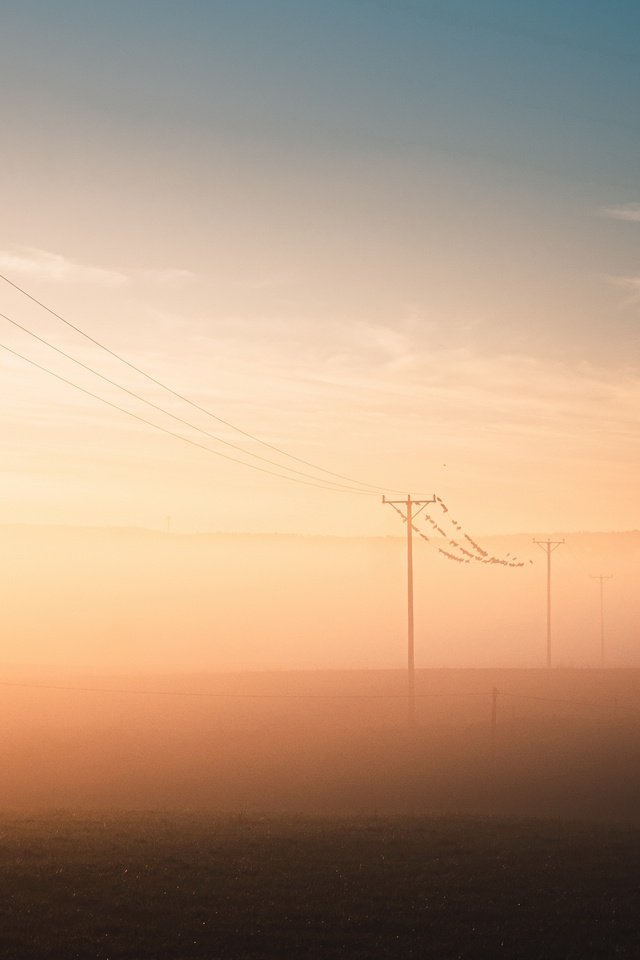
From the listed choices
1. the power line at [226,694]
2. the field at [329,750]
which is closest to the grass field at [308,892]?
the field at [329,750]

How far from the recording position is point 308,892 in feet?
76.5

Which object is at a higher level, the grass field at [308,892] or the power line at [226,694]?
the grass field at [308,892]

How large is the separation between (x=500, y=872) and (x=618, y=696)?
6774cm

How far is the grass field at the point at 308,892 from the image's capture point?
19.6m

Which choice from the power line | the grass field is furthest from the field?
the grass field

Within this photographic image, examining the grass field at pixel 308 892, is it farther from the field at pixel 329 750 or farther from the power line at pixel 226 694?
the power line at pixel 226 694

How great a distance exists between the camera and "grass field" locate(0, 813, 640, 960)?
19.6m

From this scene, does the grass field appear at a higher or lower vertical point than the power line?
higher

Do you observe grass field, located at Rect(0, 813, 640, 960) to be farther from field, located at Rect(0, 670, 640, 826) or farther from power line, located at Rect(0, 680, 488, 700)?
power line, located at Rect(0, 680, 488, 700)

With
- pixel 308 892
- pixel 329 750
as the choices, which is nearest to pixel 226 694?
pixel 329 750

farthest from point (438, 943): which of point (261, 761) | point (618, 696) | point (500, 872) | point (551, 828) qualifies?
point (618, 696)

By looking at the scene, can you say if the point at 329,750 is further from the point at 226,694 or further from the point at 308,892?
the point at 308,892

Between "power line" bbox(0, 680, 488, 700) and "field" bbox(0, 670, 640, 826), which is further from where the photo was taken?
"power line" bbox(0, 680, 488, 700)

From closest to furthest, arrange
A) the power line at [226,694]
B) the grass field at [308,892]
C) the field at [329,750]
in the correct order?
the grass field at [308,892] → the field at [329,750] → the power line at [226,694]
